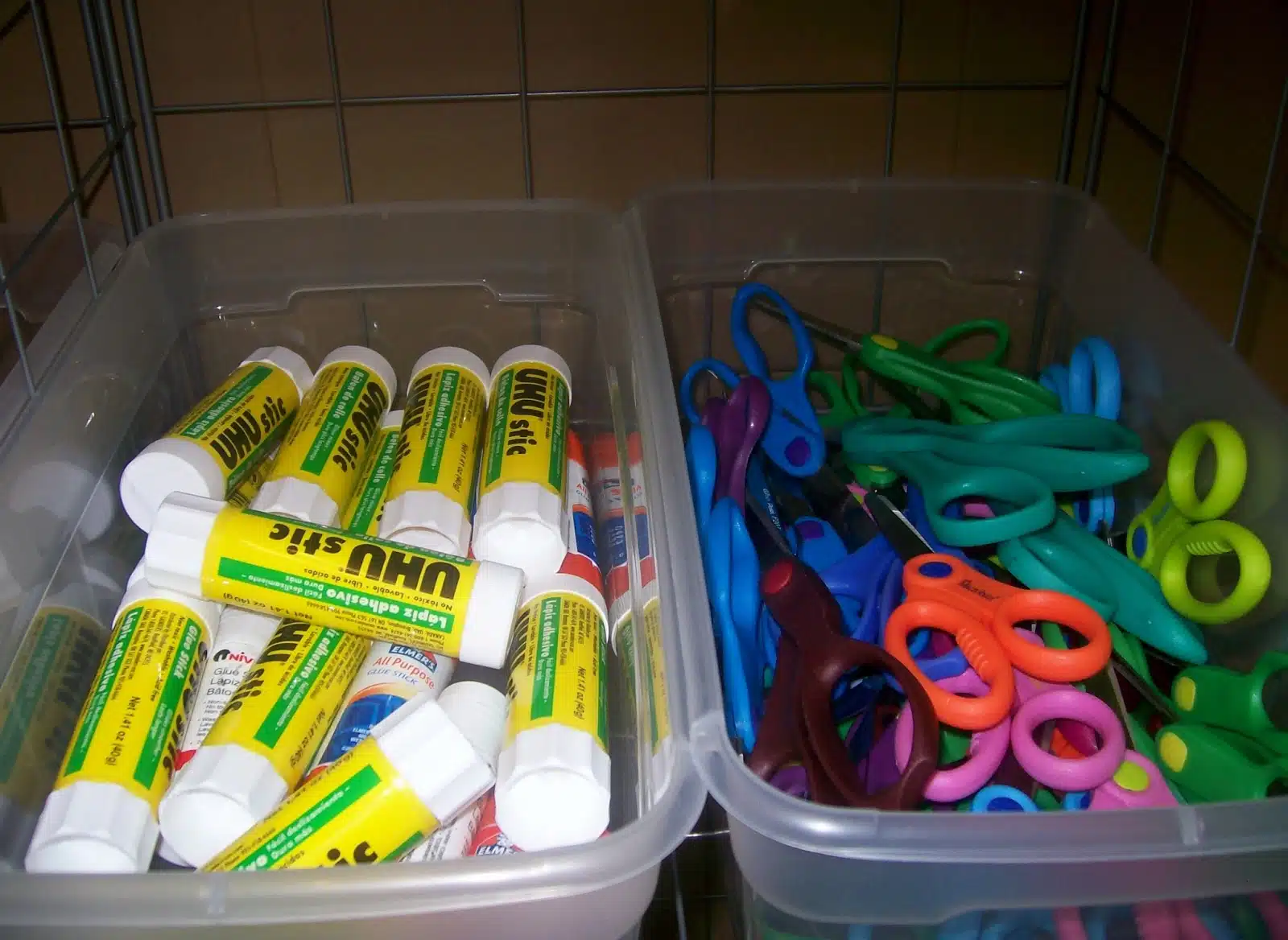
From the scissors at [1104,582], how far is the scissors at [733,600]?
122mm

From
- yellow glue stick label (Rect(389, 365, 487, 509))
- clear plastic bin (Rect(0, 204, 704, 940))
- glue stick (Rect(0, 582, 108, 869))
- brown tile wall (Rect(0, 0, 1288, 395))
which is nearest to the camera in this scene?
clear plastic bin (Rect(0, 204, 704, 940))

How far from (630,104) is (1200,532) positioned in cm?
43

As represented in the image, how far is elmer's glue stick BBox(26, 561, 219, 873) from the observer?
0.41m

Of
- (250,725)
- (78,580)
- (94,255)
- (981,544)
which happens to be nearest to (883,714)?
(981,544)

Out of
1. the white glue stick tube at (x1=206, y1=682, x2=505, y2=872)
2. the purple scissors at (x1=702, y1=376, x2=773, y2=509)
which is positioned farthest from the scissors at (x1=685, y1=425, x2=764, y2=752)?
the white glue stick tube at (x1=206, y1=682, x2=505, y2=872)

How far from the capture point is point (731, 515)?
0.54 metres

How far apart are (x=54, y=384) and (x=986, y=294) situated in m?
0.55

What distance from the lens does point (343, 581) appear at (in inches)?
18.8

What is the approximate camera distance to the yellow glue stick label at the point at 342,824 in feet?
1.31

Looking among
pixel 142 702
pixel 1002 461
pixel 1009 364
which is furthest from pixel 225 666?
pixel 1009 364

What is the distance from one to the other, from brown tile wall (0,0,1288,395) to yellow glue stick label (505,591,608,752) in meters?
0.33

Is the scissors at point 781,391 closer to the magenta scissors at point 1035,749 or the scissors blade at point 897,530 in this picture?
the scissors blade at point 897,530

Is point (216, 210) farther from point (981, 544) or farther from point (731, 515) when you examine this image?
point (981, 544)

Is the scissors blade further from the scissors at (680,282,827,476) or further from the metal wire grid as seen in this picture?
the metal wire grid
